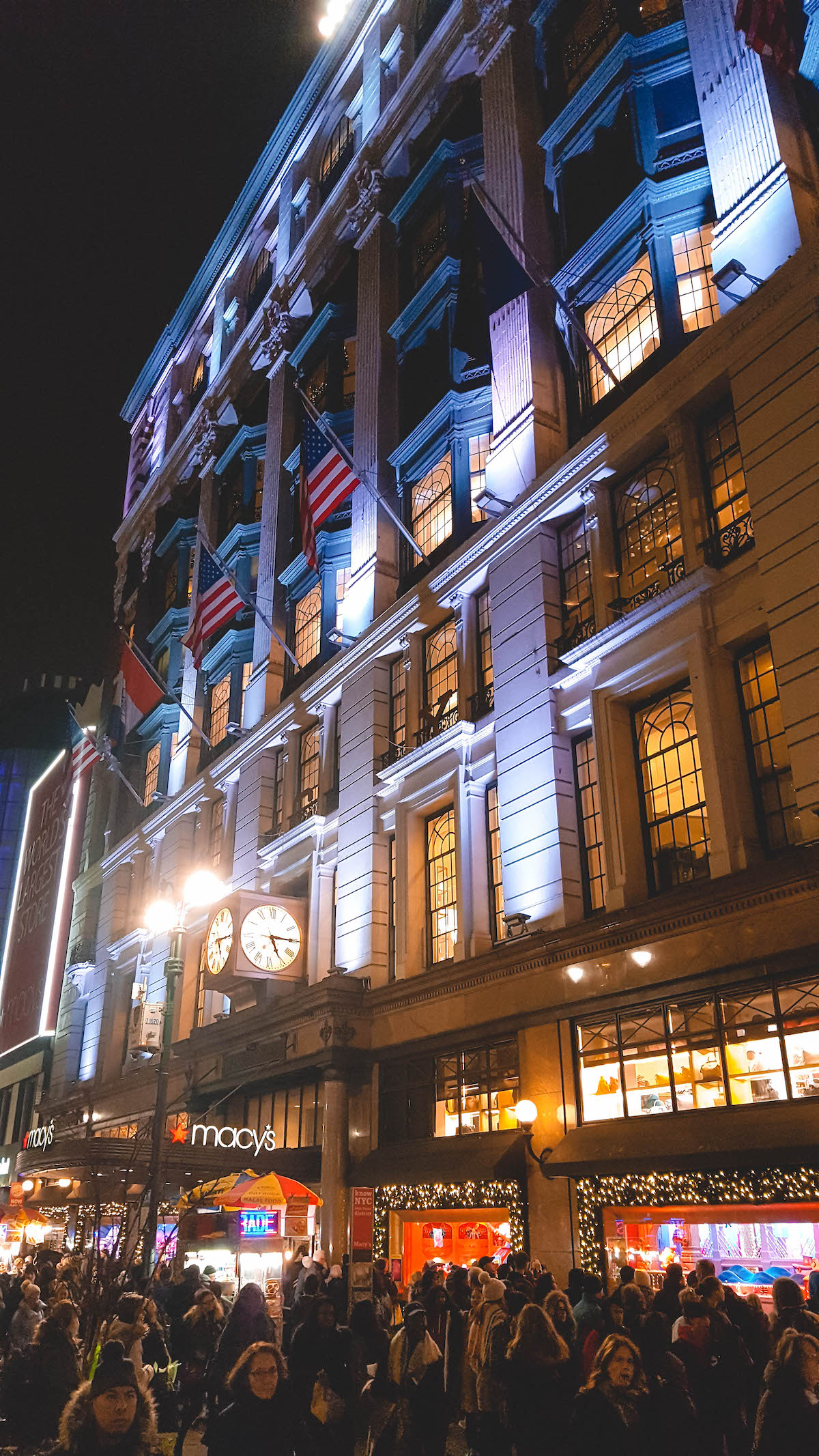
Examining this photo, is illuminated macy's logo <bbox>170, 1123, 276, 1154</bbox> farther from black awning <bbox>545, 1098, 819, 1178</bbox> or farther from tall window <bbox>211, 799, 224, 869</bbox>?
tall window <bbox>211, 799, 224, 869</bbox>

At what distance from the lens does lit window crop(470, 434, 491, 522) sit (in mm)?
26166

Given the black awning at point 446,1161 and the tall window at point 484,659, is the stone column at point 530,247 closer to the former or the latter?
the tall window at point 484,659

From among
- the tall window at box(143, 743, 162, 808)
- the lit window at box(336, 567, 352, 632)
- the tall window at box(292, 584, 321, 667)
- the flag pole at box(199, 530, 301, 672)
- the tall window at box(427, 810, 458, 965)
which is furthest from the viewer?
the tall window at box(143, 743, 162, 808)

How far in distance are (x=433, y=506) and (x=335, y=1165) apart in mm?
16554

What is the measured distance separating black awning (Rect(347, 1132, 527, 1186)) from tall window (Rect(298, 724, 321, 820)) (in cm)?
1037

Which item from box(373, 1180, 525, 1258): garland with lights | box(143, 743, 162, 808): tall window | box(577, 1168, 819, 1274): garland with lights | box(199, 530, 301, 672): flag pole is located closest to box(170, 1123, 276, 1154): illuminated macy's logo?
box(373, 1180, 525, 1258): garland with lights

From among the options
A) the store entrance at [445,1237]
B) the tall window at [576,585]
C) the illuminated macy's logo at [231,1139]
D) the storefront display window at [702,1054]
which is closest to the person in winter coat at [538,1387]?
the storefront display window at [702,1054]

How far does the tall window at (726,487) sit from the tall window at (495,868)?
689 cm

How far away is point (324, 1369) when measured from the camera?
30.5 feet

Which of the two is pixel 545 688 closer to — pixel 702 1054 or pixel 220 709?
pixel 702 1054

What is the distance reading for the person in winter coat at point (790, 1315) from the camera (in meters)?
7.83

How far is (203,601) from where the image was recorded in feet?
99.0

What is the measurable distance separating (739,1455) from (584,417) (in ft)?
63.2

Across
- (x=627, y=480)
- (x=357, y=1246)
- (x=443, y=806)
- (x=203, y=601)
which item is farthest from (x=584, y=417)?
(x=357, y=1246)
